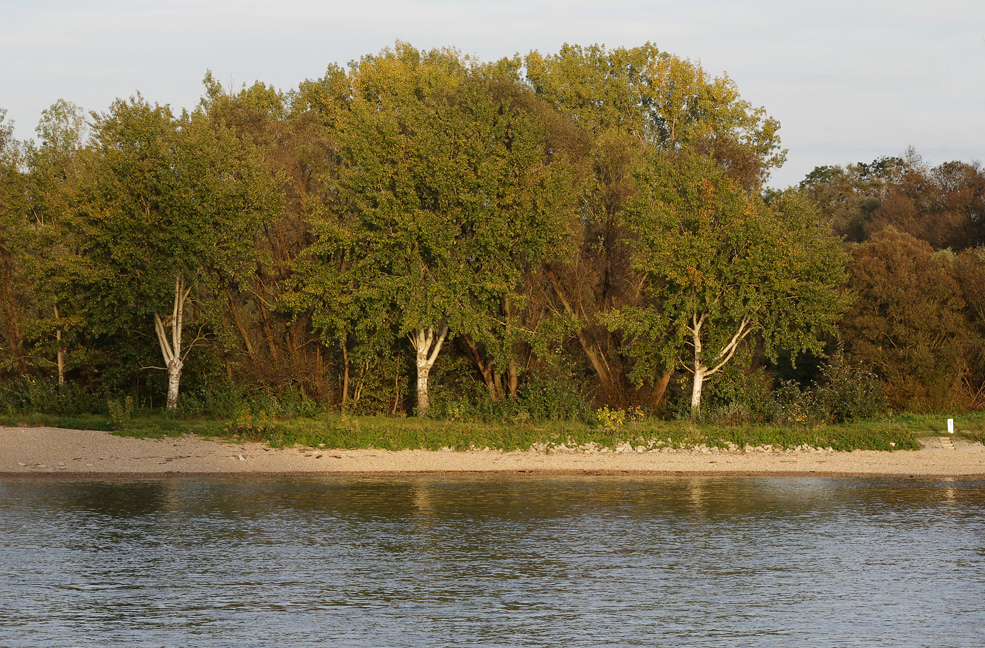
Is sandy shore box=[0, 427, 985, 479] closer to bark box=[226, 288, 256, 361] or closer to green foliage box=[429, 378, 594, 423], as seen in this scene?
green foliage box=[429, 378, 594, 423]

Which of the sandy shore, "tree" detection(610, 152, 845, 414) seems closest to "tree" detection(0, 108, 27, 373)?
the sandy shore

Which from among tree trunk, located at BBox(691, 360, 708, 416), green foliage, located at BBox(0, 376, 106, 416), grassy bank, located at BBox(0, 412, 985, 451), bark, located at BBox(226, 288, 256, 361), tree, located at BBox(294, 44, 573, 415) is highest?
tree, located at BBox(294, 44, 573, 415)

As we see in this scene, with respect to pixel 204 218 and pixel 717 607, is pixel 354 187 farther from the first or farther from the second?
pixel 717 607

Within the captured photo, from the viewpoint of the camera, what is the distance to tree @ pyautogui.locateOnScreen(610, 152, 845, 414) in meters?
36.5

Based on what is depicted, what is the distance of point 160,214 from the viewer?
123 feet

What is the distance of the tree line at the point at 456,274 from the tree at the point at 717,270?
0.35 feet

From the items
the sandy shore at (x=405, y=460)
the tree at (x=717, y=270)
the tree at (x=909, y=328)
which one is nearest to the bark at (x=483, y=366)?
the tree at (x=717, y=270)

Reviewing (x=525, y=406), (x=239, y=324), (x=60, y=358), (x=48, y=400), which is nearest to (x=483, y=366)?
(x=525, y=406)

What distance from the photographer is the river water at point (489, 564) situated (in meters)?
15.2

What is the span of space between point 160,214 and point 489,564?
23.3m

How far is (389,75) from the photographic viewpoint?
5966 centimetres

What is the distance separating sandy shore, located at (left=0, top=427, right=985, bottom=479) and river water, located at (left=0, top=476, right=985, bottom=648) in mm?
1964

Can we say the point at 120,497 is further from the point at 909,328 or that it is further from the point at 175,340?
the point at 909,328

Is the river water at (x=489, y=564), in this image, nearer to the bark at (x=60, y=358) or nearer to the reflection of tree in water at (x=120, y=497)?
the reflection of tree in water at (x=120, y=497)
